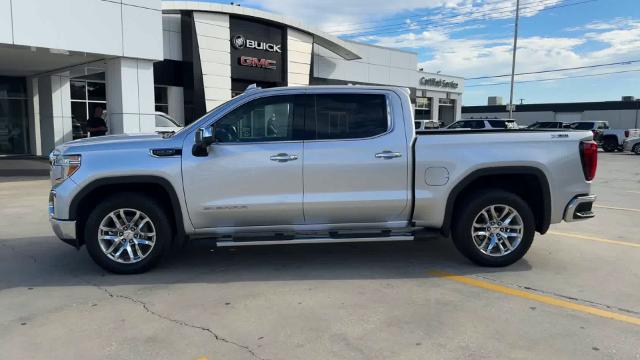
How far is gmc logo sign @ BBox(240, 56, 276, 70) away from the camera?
81.9ft

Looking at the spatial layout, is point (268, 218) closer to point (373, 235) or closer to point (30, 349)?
point (373, 235)

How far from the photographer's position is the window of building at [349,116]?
18.1 ft

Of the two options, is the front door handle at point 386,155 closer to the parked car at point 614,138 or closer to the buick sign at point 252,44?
the buick sign at point 252,44

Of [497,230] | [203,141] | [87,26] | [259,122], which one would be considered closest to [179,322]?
[203,141]

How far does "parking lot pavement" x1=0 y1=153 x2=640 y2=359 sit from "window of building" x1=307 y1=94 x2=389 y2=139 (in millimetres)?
1522

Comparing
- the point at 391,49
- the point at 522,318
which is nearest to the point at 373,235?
the point at 522,318

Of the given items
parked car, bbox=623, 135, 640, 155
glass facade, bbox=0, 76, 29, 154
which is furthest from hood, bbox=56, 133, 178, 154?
parked car, bbox=623, 135, 640, 155

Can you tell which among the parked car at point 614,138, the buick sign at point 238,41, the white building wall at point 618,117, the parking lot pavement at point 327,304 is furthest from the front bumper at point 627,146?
the white building wall at point 618,117

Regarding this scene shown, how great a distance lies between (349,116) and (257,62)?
68.8 feet

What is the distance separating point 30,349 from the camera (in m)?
3.75

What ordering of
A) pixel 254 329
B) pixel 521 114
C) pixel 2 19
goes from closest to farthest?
pixel 254 329 → pixel 2 19 → pixel 521 114

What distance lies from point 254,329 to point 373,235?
1896 millimetres

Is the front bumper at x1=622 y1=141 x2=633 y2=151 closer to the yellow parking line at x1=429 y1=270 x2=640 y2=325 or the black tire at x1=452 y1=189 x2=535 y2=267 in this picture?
the black tire at x1=452 y1=189 x2=535 y2=267

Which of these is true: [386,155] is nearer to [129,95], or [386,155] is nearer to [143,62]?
[129,95]
